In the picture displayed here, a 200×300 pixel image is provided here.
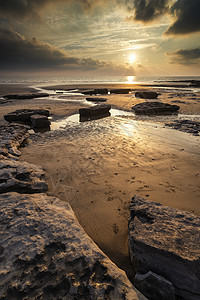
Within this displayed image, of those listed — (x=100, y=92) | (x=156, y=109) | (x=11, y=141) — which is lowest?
(x=11, y=141)

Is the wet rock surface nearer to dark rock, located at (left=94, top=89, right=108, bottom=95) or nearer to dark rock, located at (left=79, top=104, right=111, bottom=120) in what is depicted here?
dark rock, located at (left=79, top=104, right=111, bottom=120)

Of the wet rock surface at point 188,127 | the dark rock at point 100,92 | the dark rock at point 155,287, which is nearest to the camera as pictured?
the dark rock at point 155,287

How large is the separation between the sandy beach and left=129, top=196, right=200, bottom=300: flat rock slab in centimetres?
42

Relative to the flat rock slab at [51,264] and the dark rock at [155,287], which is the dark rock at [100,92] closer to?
the flat rock slab at [51,264]

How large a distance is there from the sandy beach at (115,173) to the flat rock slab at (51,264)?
60cm

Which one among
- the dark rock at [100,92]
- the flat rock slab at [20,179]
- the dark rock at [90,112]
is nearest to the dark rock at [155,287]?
the flat rock slab at [20,179]

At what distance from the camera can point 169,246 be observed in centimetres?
192

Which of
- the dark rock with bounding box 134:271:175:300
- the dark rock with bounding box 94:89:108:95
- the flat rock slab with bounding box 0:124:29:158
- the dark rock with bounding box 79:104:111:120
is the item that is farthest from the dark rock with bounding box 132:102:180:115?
the dark rock with bounding box 94:89:108:95

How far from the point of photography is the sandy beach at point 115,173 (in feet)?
9.58

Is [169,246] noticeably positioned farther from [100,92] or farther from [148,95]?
[100,92]

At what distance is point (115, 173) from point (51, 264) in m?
2.92

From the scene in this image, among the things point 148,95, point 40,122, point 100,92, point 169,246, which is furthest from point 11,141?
point 100,92

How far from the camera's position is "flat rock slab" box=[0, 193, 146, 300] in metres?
1.50

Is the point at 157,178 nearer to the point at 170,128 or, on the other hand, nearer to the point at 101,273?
the point at 101,273
